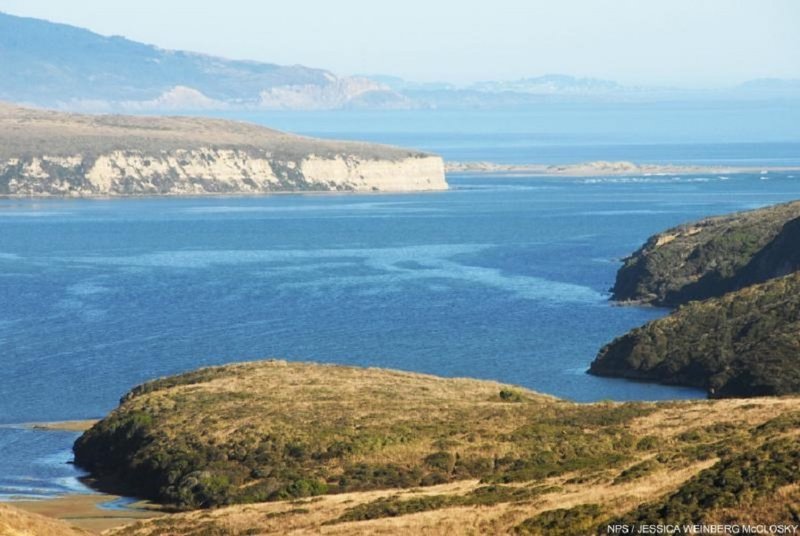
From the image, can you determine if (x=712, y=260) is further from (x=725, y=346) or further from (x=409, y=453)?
(x=409, y=453)

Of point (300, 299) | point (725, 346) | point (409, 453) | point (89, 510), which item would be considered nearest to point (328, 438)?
point (409, 453)

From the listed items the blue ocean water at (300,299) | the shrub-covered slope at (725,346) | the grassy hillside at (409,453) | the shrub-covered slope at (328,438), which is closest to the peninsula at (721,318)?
the shrub-covered slope at (725,346)

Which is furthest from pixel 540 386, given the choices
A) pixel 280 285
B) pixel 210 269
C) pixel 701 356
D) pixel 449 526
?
pixel 210 269

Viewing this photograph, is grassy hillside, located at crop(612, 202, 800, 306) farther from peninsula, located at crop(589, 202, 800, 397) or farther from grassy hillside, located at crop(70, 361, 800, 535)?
grassy hillside, located at crop(70, 361, 800, 535)

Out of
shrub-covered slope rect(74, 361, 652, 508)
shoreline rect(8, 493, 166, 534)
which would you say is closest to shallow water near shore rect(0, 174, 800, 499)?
shoreline rect(8, 493, 166, 534)

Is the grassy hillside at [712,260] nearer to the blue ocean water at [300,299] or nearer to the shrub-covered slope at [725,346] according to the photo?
the blue ocean water at [300,299]
